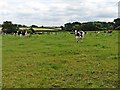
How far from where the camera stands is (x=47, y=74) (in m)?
12.8

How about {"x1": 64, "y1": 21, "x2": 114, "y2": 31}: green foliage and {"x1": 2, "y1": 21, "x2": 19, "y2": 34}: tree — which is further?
{"x1": 64, "y1": 21, "x2": 114, "y2": 31}: green foliage

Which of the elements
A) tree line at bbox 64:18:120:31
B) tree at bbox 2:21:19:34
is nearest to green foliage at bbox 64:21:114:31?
tree line at bbox 64:18:120:31

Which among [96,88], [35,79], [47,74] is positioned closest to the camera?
[96,88]

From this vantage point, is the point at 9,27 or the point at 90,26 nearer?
the point at 9,27

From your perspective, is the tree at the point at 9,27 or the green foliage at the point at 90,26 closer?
the tree at the point at 9,27

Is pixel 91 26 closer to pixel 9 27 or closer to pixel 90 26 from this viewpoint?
pixel 90 26

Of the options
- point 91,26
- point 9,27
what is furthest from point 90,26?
point 9,27

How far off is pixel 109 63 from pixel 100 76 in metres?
3.67

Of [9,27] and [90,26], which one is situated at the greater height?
[9,27]

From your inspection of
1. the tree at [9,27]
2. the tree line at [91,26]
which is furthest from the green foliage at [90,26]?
the tree at [9,27]

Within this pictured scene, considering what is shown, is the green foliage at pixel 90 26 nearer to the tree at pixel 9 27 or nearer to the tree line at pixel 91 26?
the tree line at pixel 91 26

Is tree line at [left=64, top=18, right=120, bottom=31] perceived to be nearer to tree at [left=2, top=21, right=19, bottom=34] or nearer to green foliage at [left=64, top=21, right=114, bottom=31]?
green foliage at [left=64, top=21, right=114, bottom=31]

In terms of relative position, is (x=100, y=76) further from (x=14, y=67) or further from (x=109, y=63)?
(x=14, y=67)

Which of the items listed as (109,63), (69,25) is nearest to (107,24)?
(69,25)
